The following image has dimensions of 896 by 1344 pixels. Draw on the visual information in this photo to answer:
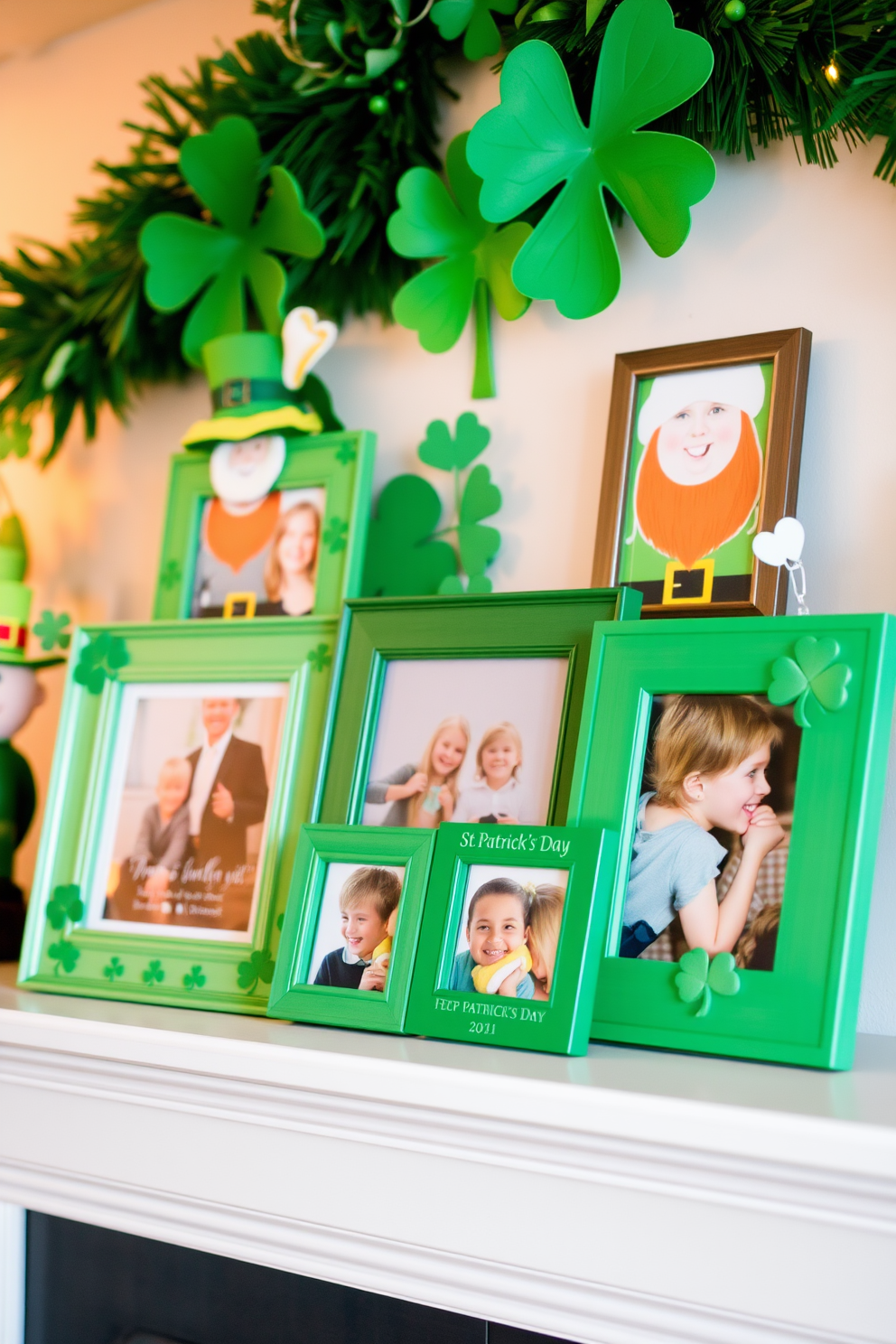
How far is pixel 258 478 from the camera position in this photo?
44.6 inches

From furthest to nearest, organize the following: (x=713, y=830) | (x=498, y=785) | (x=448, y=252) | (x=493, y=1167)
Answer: (x=448, y=252) < (x=498, y=785) < (x=713, y=830) < (x=493, y=1167)

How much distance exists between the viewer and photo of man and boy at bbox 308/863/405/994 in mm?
832

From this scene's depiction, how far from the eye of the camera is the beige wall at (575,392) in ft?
3.02

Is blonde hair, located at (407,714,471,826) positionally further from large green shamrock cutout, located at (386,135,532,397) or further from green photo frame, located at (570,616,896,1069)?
large green shamrock cutout, located at (386,135,532,397)

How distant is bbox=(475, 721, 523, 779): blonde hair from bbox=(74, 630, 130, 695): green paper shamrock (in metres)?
0.40

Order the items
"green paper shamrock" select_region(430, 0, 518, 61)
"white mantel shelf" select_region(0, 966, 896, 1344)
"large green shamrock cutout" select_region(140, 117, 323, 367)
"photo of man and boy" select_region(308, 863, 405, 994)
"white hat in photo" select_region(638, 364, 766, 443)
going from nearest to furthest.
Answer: "white mantel shelf" select_region(0, 966, 896, 1344)
"photo of man and boy" select_region(308, 863, 405, 994)
"white hat in photo" select_region(638, 364, 766, 443)
"green paper shamrock" select_region(430, 0, 518, 61)
"large green shamrock cutout" select_region(140, 117, 323, 367)

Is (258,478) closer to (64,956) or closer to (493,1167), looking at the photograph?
(64,956)

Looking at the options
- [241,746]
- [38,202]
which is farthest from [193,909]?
[38,202]

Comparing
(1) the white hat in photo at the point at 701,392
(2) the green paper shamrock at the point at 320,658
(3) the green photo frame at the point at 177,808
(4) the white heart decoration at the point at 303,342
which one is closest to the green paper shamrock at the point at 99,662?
(3) the green photo frame at the point at 177,808

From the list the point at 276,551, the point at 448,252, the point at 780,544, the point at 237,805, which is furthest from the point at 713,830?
the point at 448,252

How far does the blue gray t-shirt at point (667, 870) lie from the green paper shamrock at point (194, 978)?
380mm

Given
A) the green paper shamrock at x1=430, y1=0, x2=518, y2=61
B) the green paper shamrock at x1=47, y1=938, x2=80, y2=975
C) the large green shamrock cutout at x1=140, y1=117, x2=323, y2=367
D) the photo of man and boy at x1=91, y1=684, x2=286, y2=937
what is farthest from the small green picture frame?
the green paper shamrock at x1=430, y1=0, x2=518, y2=61

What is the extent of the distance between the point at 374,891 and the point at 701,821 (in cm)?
26

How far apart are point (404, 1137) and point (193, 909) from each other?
1.16ft
